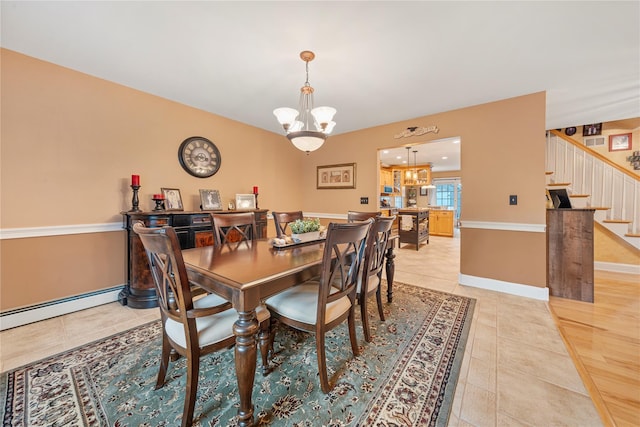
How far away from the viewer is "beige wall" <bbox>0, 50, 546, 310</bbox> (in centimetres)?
212

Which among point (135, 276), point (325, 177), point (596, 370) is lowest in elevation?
point (596, 370)

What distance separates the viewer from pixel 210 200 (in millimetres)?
3301

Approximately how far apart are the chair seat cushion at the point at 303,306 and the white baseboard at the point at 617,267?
4.76 meters

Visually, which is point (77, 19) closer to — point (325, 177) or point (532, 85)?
point (325, 177)

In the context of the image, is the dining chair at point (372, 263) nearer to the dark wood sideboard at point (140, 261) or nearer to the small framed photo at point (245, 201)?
the dark wood sideboard at point (140, 261)

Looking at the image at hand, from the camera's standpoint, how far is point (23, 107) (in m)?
2.12

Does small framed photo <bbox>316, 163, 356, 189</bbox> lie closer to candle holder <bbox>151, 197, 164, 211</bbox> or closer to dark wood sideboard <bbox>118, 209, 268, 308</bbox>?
dark wood sideboard <bbox>118, 209, 268, 308</bbox>

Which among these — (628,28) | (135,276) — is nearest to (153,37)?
(135,276)

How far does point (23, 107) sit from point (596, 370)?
4.99 m

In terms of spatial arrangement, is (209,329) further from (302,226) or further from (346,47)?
(346,47)

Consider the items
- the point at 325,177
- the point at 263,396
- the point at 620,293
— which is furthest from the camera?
the point at 325,177

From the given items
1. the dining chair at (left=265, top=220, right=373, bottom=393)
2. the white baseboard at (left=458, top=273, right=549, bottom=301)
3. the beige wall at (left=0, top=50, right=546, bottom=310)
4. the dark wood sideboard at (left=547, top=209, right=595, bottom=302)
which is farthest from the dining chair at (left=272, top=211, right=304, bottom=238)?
the dark wood sideboard at (left=547, top=209, right=595, bottom=302)

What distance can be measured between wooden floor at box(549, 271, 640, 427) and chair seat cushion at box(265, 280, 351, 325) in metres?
1.43

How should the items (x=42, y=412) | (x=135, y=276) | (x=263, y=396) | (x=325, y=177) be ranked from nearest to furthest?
(x=42, y=412) → (x=263, y=396) → (x=135, y=276) → (x=325, y=177)
